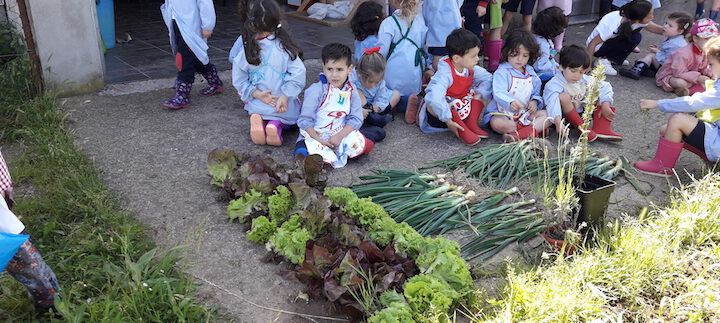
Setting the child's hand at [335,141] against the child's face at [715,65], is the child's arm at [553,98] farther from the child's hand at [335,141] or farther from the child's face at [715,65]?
the child's hand at [335,141]

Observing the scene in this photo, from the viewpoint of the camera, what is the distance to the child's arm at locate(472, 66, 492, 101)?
5.02 meters

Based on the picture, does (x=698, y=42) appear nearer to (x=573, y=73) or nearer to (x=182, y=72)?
(x=573, y=73)

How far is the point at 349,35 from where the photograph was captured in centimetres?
804

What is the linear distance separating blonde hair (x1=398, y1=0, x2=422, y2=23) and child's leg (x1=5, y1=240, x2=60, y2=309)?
3.72 m

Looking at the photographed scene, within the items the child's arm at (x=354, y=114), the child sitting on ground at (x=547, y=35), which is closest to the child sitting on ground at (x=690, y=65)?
the child sitting on ground at (x=547, y=35)

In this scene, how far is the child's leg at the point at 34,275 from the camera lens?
237cm

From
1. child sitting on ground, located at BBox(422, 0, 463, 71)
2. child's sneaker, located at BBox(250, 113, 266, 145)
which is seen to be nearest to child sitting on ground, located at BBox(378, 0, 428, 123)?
child sitting on ground, located at BBox(422, 0, 463, 71)

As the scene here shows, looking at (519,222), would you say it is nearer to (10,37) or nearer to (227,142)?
(227,142)

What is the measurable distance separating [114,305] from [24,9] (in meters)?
3.29

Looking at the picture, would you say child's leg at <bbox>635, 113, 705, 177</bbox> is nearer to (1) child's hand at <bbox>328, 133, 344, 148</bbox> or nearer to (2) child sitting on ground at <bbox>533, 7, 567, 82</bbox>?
(2) child sitting on ground at <bbox>533, 7, 567, 82</bbox>

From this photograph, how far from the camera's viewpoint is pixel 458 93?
4.96 metres

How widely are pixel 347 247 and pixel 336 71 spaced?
1.78 m

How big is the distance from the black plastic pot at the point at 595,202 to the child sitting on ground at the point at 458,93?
5.03ft

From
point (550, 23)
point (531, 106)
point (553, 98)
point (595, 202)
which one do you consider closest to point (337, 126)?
point (531, 106)
